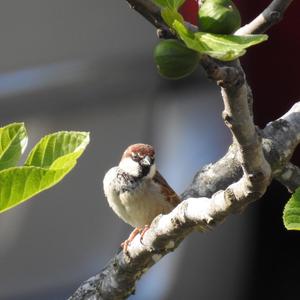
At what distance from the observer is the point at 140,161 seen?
341cm

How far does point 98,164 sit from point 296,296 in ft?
3.04

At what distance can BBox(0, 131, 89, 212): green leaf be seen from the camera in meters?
1.19

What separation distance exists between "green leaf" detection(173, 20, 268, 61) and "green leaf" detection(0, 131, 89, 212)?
0.85 ft

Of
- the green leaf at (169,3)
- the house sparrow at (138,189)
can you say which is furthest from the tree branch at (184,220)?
the house sparrow at (138,189)

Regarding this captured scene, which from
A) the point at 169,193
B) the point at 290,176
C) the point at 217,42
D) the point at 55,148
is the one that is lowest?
the point at 169,193

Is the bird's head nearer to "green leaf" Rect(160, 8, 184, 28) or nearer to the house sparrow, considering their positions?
the house sparrow

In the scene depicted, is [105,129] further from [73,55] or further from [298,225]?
[298,225]

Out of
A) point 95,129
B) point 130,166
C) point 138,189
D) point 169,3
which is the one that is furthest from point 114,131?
point 169,3

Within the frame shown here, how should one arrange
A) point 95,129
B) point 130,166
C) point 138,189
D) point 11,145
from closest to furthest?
point 11,145 → point 138,189 → point 130,166 → point 95,129

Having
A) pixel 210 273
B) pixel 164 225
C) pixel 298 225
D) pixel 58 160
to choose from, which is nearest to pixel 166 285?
pixel 210 273

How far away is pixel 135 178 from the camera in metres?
3.39

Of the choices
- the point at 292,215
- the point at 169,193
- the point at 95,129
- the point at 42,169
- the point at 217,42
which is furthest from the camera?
the point at 95,129

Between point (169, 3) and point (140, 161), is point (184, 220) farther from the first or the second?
point (140, 161)

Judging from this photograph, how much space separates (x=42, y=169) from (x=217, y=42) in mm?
300
